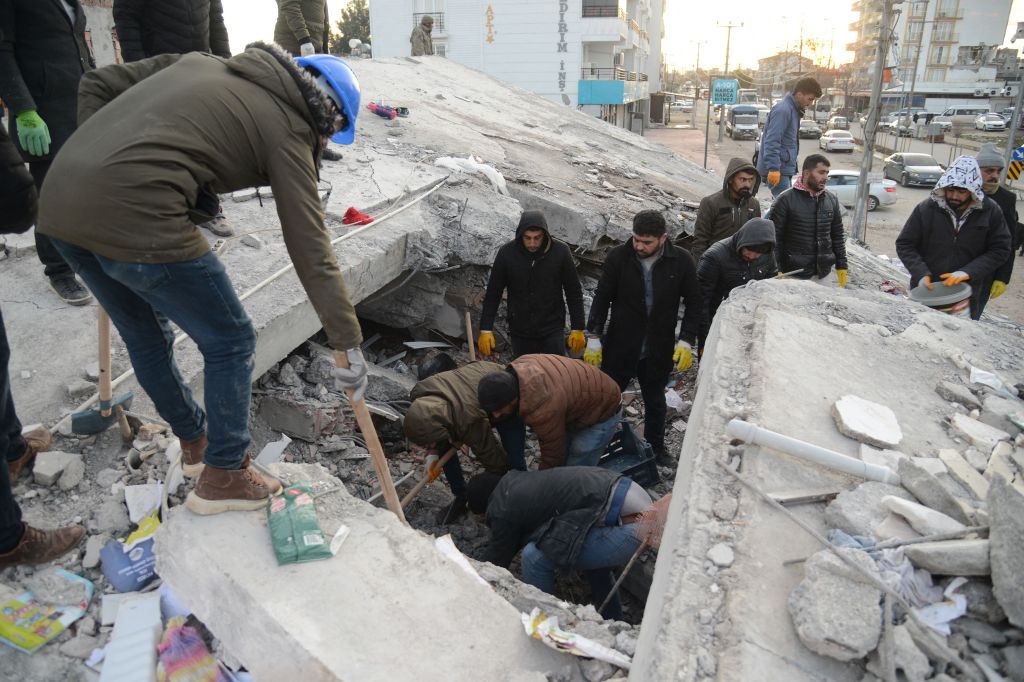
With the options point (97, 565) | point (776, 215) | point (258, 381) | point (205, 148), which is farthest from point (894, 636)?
point (776, 215)

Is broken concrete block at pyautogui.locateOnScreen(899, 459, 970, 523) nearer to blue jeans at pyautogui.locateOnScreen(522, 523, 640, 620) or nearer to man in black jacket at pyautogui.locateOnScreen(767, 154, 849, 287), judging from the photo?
blue jeans at pyautogui.locateOnScreen(522, 523, 640, 620)

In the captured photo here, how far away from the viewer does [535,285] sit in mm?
4605

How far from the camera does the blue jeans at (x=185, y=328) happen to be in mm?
1825

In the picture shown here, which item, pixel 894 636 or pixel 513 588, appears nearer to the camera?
pixel 894 636

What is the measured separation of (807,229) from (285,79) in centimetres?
444

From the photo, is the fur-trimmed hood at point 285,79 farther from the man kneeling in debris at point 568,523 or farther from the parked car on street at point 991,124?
the parked car on street at point 991,124

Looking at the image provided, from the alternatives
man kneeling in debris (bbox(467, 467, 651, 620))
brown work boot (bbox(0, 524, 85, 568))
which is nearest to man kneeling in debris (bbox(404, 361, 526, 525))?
man kneeling in debris (bbox(467, 467, 651, 620))

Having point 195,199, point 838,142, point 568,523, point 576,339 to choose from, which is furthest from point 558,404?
point 838,142

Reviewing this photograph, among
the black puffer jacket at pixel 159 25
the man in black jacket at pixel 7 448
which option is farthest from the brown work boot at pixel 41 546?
the black puffer jacket at pixel 159 25

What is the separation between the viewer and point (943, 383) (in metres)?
2.73

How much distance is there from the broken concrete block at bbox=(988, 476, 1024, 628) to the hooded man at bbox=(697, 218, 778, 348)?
295 centimetres

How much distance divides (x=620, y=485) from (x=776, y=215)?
320cm

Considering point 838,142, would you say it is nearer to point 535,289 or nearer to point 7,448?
point 535,289

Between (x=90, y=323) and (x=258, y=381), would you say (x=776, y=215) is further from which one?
(x=90, y=323)
